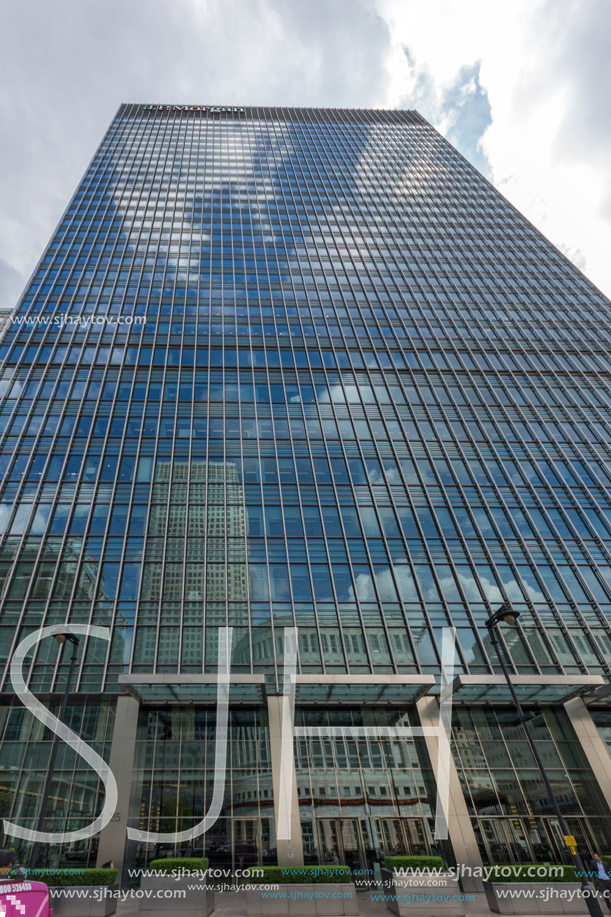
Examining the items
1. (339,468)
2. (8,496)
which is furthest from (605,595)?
(8,496)

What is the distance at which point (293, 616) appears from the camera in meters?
27.2

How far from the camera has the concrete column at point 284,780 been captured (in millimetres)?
21656

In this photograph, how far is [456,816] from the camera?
74.3 feet

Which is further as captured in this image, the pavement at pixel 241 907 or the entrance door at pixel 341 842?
the entrance door at pixel 341 842

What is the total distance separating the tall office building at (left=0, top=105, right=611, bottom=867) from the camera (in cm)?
2356

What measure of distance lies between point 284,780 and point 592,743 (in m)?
15.8

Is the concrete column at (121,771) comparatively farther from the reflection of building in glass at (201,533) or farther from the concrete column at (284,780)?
the concrete column at (284,780)

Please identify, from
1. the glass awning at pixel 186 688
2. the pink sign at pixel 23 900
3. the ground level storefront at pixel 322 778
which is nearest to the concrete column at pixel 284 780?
the ground level storefront at pixel 322 778

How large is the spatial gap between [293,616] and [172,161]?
6639 centimetres

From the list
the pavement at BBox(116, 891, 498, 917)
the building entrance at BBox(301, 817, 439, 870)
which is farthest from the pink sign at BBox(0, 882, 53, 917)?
the building entrance at BBox(301, 817, 439, 870)

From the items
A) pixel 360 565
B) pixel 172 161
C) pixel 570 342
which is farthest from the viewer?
pixel 172 161

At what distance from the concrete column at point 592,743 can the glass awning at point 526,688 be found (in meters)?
0.76

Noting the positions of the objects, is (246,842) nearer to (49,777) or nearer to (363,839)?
(363,839)

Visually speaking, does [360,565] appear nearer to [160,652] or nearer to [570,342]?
[160,652]
